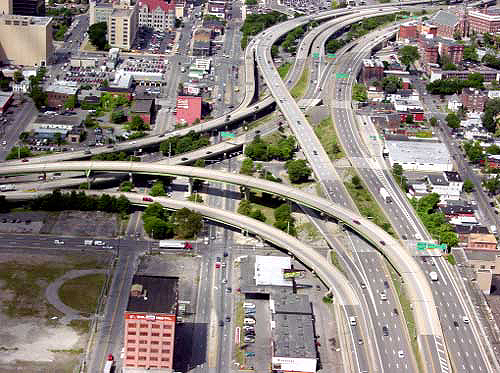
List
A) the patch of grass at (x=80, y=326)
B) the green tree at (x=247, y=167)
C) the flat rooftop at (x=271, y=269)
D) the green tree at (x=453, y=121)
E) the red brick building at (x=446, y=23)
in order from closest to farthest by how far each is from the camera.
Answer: the patch of grass at (x=80, y=326), the flat rooftop at (x=271, y=269), the green tree at (x=247, y=167), the green tree at (x=453, y=121), the red brick building at (x=446, y=23)

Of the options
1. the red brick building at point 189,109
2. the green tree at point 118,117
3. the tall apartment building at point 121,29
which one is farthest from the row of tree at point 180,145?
the tall apartment building at point 121,29

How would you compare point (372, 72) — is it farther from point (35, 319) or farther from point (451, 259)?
point (35, 319)

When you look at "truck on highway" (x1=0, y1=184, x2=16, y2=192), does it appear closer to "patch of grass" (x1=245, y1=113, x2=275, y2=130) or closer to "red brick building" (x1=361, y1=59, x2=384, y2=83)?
"patch of grass" (x1=245, y1=113, x2=275, y2=130)

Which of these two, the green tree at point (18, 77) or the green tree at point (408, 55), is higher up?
the green tree at point (408, 55)

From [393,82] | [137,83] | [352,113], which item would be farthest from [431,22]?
[137,83]

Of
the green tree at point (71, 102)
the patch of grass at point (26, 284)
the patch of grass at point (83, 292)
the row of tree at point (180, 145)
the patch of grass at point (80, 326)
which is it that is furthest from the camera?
the green tree at point (71, 102)

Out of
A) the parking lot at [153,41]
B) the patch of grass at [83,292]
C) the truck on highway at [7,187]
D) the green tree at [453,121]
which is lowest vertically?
the patch of grass at [83,292]

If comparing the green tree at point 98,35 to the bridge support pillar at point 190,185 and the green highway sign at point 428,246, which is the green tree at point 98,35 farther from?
the green highway sign at point 428,246

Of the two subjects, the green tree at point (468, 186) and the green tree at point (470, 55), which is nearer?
the green tree at point (468, 186)
